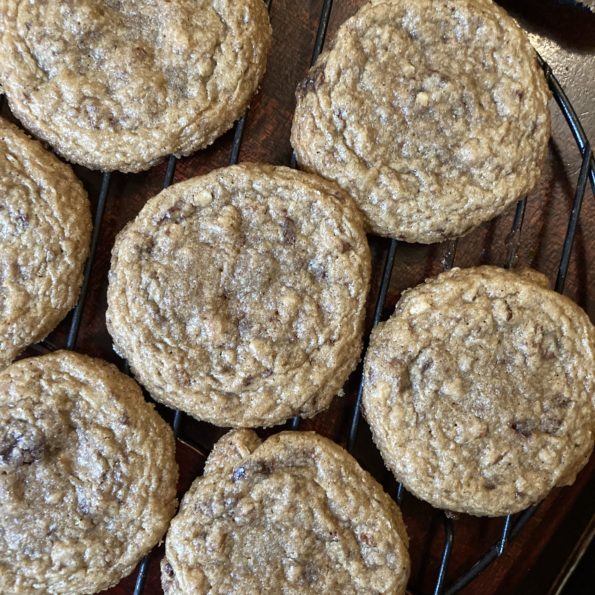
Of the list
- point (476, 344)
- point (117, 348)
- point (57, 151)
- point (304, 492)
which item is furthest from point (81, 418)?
point (476, 344)

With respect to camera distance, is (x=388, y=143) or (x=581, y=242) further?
(x=581, y=242)

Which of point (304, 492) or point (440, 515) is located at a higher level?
point (304, 492)

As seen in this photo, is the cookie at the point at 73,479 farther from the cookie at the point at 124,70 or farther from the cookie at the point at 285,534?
the cookie at the point at 124,70

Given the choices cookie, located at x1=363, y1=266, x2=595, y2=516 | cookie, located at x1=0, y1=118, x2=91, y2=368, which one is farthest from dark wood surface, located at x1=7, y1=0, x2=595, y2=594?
cookie, located at x1=363, y1=266, x2=595, y2=516

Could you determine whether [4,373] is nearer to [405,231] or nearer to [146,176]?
[146,176]

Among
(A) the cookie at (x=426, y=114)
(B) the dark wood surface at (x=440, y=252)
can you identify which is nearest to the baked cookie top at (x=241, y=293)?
(A) the cookie at (x=426, y=114)

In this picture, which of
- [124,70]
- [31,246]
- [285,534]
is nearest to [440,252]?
[285,534]
